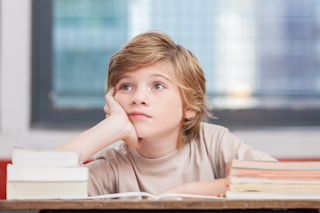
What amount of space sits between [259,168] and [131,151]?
54cm

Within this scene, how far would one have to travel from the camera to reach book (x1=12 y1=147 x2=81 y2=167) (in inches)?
20.5

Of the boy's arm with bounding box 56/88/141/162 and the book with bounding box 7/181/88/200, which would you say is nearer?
the book with bounding box 7/181/88/200

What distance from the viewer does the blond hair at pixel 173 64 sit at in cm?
87

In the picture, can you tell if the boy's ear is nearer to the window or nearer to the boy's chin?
the boy's chin

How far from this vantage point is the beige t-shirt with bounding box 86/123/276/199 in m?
0.91

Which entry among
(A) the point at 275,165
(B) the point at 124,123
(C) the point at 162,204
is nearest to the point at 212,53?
(B) the point at 124,123

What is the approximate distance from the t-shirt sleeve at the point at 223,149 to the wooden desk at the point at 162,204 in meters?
0.36

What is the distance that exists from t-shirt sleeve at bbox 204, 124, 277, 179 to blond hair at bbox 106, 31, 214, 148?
0.06m

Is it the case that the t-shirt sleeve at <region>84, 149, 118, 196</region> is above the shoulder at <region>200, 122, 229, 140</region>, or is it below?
below

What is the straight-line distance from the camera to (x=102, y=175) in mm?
902

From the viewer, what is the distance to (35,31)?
67.8 inches

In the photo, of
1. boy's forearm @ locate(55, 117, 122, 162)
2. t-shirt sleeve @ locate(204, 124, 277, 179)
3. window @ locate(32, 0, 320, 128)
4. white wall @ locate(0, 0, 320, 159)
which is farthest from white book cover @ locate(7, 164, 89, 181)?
window @ locate(32, 0, 320, 128)

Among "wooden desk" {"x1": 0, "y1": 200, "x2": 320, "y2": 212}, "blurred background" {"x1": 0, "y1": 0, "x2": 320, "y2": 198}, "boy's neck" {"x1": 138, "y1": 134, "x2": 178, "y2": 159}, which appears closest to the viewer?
"wooden desk" {"x1": 0, "y1": 200, "x2": 320, "y2": 212}

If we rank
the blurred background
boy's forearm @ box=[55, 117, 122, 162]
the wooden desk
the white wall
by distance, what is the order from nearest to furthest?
the wooden desk → boy's forearm @ box=[55, 117, 122, 162] → the white wall → the blurred background
